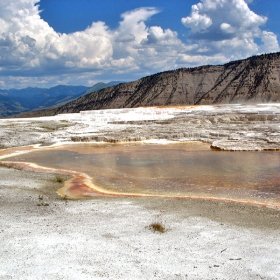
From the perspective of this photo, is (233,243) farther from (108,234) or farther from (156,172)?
(156,172)

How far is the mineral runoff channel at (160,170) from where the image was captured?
42.7ft

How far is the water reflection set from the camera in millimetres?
13469

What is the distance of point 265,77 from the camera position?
10719cm

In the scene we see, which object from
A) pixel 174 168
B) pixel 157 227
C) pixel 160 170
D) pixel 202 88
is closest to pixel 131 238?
pixel 157 227

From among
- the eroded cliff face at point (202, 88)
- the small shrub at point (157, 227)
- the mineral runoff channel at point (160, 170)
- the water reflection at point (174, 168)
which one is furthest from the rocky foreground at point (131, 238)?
the eroded cliff face at point (202, 88)

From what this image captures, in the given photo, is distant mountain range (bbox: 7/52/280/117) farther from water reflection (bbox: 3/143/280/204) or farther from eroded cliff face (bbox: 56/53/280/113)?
water reflection (bbox: 3/143/280/204)

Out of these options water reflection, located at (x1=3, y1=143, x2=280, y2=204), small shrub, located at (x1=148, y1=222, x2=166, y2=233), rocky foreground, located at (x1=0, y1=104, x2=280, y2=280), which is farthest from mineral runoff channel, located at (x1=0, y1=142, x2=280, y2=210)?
small shrub, located at (x1=148, y1=222, x2=166, y2=233)

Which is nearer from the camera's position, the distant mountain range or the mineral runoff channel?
the mineral runoff channel

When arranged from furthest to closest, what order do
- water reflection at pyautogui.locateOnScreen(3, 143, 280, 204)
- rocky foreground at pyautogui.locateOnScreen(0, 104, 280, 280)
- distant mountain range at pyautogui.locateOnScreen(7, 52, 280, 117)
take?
distant mountain range at pyautogui.locateOnScreen(7, 52, 280, 117) < water reflection at pyautogui.locateOnScreen(3, 143, 280, 204) < rocky foreground at pyautogui.locateOnScreen(0, 104, 280, 280)

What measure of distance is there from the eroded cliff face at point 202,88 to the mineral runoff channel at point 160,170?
84.7m

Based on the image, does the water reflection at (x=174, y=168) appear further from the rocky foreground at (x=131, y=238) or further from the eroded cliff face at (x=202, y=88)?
the eroded cliff face at (x=202, y=88)

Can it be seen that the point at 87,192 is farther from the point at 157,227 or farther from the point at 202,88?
the point at 202,88

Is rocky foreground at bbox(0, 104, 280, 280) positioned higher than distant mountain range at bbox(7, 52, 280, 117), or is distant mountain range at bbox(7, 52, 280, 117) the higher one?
distant mountain range at bbox(7, 52, 280, 117)

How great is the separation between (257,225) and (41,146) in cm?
→ 2245
